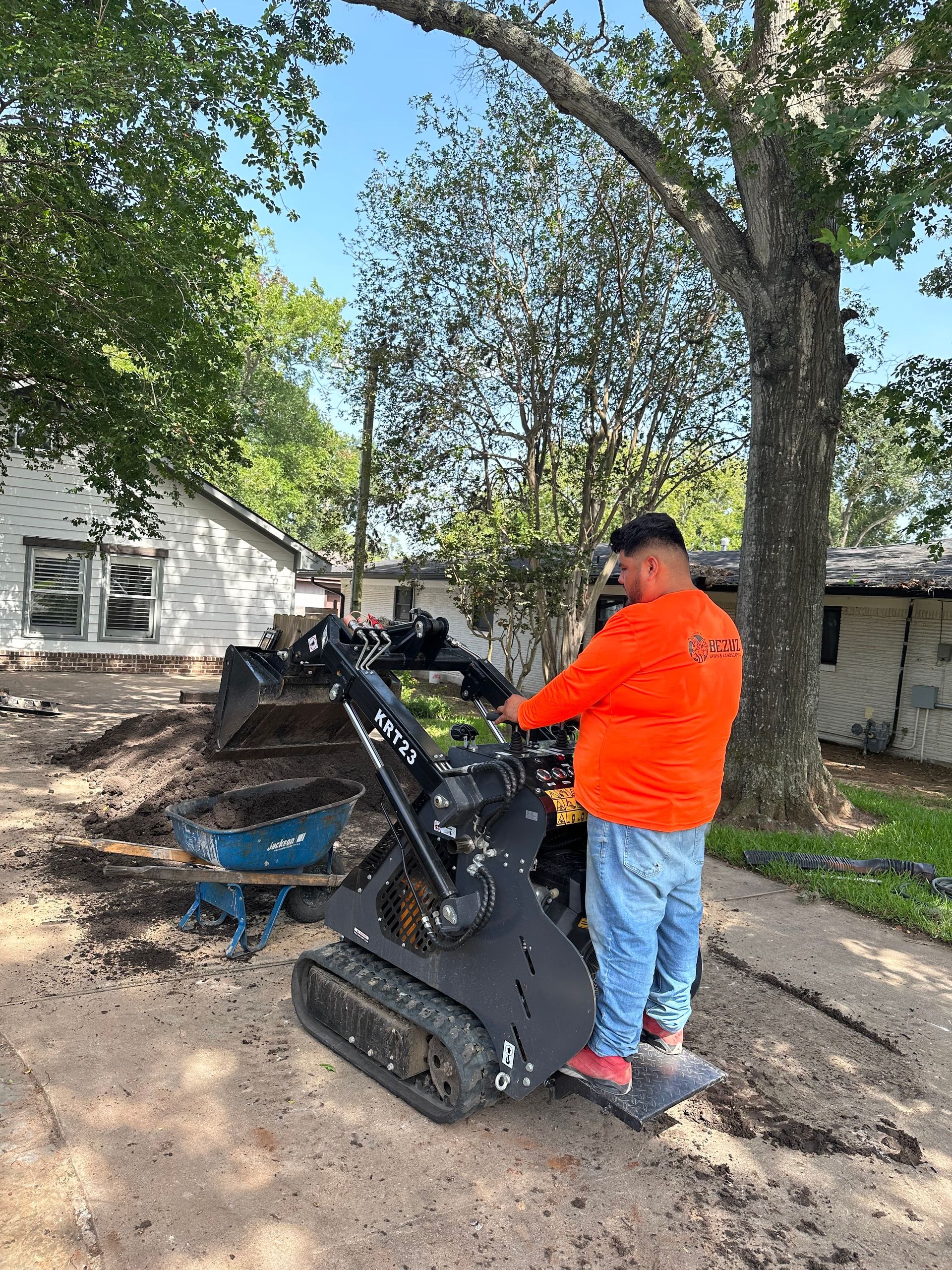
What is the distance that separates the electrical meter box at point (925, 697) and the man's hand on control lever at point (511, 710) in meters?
13.1

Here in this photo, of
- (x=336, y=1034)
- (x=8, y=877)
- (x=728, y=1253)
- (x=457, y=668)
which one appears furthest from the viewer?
(x=8, y=877)

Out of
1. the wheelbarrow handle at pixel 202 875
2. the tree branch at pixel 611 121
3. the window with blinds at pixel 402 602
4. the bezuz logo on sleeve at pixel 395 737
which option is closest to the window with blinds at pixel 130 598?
the window with blinds at pixel 402 602

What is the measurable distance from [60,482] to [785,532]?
1404 cm

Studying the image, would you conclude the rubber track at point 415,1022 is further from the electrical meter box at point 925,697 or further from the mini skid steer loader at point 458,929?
the electrical meter box at point 925,697

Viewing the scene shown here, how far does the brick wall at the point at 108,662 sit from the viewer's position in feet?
55.0

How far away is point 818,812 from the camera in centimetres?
811

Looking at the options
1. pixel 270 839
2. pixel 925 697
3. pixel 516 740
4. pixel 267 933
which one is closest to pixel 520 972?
pixel 516 740

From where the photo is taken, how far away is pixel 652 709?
3.05m

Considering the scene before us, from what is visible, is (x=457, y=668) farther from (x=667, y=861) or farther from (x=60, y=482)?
(x=60, y=482)

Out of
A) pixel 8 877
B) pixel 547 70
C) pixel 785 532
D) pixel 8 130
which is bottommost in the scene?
pixel 8 877

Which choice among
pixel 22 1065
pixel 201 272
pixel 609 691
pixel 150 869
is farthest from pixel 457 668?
pixel 201 272

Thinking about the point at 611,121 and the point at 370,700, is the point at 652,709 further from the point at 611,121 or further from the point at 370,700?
the point at 611,121

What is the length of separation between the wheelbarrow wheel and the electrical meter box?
40.7ft

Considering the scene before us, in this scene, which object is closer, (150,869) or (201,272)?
(150,869)
